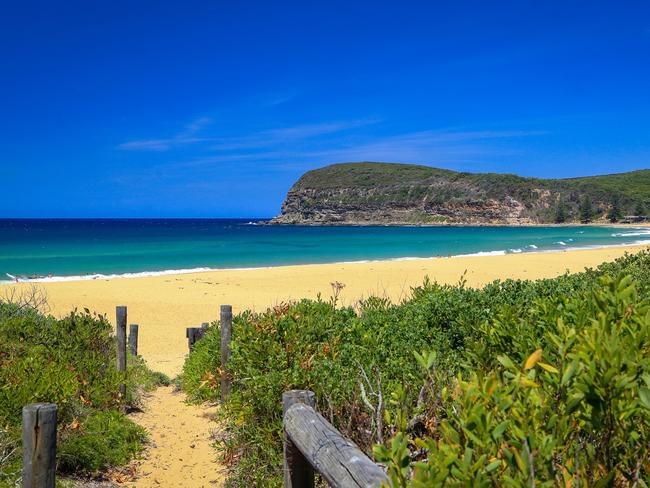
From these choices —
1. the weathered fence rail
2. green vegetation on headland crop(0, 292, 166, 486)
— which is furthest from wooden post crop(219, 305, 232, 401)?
the weathered fence rail

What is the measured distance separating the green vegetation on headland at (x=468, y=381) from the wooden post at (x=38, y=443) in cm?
181

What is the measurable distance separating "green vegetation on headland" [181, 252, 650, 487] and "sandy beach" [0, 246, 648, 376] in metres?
5.00

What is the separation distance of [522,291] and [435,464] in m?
5.21

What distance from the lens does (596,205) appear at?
116 m

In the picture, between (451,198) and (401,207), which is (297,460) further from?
(401,207)

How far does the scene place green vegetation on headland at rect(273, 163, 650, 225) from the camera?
116 meters

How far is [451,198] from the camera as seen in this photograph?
126 metres

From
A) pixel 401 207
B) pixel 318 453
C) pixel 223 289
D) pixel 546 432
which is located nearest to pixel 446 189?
pixel 401 207

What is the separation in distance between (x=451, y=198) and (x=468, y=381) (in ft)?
418

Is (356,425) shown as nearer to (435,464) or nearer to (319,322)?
(319,322)

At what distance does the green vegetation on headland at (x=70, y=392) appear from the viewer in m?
5.20

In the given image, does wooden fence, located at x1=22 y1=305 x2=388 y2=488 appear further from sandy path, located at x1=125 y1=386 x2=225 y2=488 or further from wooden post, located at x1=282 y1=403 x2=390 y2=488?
sandy path, located at x1=125 y1=386 x2=225 y2=488

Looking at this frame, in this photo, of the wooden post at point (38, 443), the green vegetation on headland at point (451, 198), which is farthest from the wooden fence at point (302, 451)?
the green vegetation on headland at point (451, 198)

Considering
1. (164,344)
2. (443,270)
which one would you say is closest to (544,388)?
(164,344)
